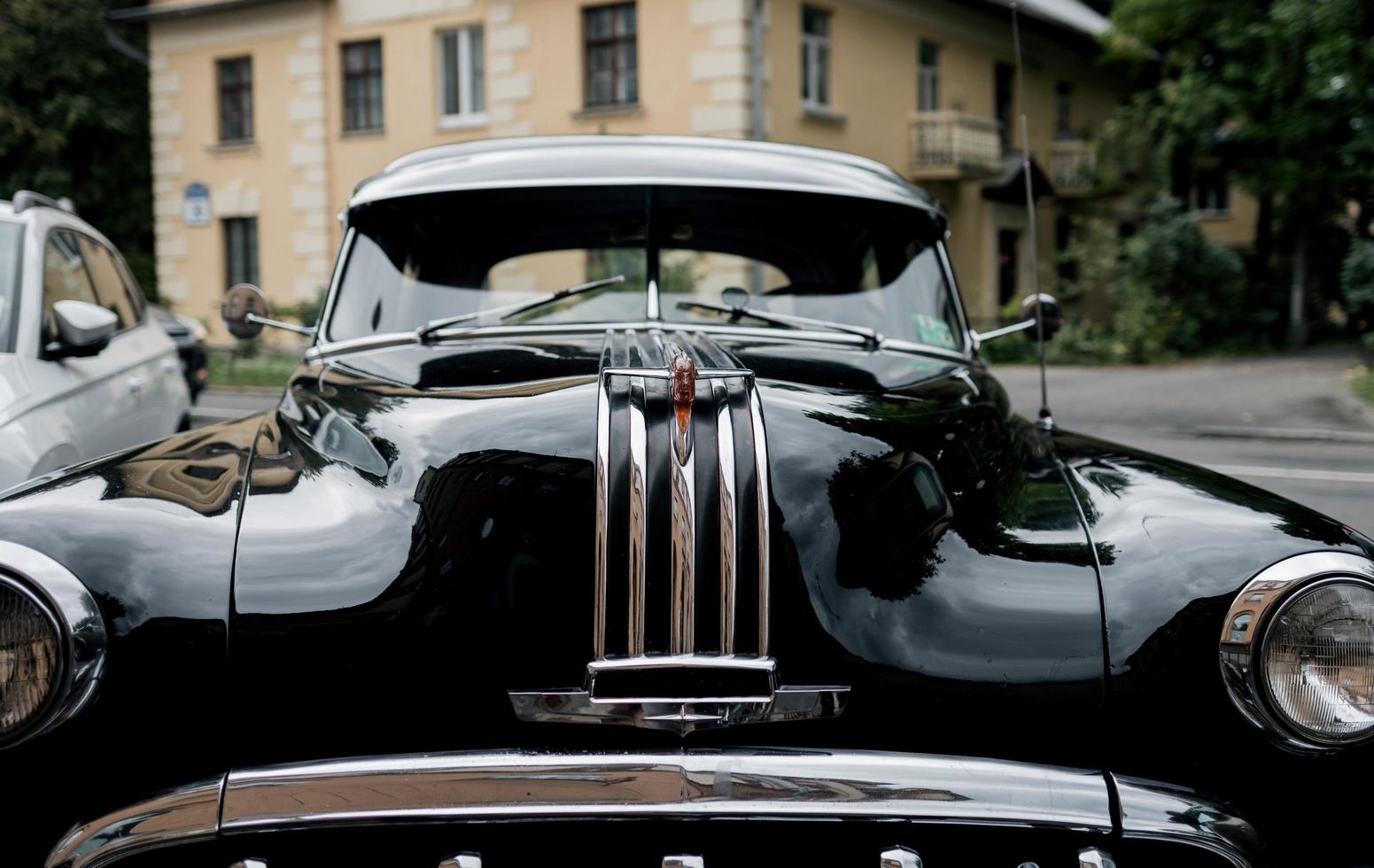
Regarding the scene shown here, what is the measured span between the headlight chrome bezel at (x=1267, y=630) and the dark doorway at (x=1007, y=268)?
2538 centimetres

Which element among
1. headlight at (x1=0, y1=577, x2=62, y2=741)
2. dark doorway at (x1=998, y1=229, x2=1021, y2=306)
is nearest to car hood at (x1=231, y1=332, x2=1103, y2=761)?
headlight at (x1=0, y1=577, x2=62, y2=741)

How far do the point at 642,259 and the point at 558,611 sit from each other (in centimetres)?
161

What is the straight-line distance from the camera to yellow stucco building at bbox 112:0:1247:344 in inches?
826

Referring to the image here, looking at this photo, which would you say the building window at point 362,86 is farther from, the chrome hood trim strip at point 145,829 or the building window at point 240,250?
Result: the chrome hood trim strip at point 145,829

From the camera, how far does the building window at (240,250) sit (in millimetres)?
25641

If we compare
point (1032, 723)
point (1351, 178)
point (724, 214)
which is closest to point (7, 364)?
point (724, 214)

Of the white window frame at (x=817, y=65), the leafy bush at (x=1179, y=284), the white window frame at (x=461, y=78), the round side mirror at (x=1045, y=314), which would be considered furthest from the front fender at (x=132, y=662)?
the leafy bush at (x=1179, y=284)

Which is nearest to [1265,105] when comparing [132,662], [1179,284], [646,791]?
[1179,284]

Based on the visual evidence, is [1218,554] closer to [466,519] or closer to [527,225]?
[466,519]

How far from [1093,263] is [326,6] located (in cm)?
1514

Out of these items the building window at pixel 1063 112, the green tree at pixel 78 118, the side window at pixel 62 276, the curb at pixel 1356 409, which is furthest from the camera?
the building window at pixel 1063 112

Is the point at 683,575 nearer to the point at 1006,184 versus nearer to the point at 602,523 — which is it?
the point at 602,523

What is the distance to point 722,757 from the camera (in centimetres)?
179

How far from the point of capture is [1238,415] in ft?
45.7
